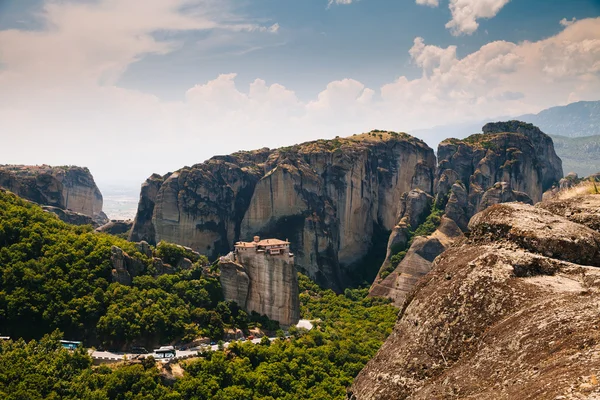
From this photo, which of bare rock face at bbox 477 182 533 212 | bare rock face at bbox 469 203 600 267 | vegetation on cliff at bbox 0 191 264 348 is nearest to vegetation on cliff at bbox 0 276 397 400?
vegetation on cliff at bbox 0 191 264 348

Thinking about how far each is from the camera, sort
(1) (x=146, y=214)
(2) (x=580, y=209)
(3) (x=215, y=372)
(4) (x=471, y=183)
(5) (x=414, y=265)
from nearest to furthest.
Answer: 1. (2) (x=580, y=209)
2. (3) (x=215, y=372)
3. (5) (x=414, y=265)
4. (4) (x=471, y=183)
5. (1) (x=146, y=214)

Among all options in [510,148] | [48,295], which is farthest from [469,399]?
[510,148]

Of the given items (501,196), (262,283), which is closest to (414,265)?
(501,196)

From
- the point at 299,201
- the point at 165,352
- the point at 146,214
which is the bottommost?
the point at 165,352

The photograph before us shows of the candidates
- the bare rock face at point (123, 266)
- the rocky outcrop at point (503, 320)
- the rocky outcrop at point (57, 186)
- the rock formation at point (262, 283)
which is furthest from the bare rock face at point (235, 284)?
the rocky outcrop at point (57, 186)

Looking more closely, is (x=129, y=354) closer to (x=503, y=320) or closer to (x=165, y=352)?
(x=165, y=352)

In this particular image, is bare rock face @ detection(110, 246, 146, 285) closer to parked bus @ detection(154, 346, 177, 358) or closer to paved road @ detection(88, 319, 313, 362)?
paved road @ detection(88, 319, 313, 362)

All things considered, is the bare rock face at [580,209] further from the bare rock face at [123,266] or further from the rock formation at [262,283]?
the bare rock face at [123,266]
